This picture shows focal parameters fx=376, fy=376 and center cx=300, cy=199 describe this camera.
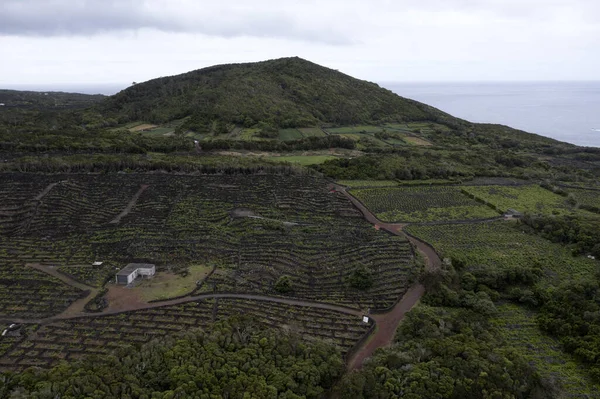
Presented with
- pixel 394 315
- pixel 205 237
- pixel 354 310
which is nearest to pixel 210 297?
pixel 205 237

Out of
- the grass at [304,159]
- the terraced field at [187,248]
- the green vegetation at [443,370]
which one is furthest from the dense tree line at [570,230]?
the grass at [304,159]

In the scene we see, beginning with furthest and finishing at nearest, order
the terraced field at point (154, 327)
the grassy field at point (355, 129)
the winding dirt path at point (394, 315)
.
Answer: the grassy field at point (355, 129), the winding dirt path at point (394, 315), the terraced field at point (154, 327)

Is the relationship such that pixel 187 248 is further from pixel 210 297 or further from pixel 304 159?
pixel 304 159

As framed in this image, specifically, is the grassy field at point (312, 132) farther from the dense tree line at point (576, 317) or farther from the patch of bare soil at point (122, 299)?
the dense tree line at point (576, 317)

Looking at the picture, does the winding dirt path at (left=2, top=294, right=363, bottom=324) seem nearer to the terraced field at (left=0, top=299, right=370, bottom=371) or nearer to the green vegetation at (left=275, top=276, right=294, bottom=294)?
the terraced field at (left=0, top=299, right=370, bottom=371)

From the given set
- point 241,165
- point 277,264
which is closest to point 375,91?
point 241,165

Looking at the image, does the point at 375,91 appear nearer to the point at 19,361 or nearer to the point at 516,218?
the point at 516,218

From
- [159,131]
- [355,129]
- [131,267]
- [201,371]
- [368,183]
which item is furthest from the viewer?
[355,129]
